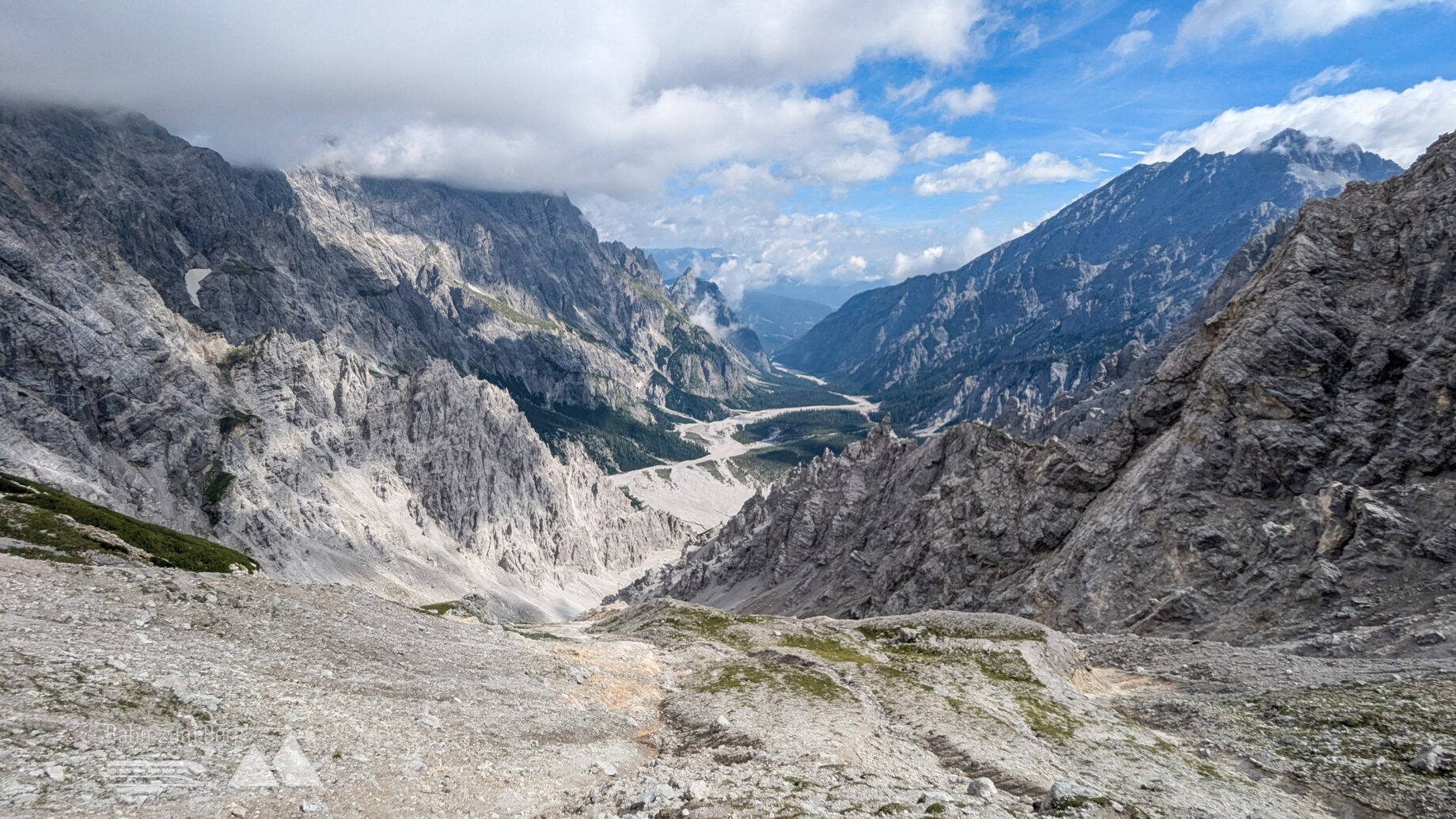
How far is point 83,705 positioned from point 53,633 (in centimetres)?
637

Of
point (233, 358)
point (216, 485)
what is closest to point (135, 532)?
point (216, 485)

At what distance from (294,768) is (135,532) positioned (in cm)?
8101

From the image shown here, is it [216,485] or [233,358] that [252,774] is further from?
[233,358]

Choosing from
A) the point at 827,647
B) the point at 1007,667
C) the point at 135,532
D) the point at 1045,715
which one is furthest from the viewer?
the point at 135,532

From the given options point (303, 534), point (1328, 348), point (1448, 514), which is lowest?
→ point (303, 534)

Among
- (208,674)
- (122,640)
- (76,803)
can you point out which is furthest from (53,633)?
(76,803)

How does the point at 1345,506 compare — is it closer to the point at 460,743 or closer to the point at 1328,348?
the point at 1328,348

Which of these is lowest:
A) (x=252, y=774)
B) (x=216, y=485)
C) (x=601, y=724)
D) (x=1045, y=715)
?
(x=1045, y=715)

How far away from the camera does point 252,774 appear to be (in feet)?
67.1

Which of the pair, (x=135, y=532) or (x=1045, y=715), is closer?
(x=1045, y=715)

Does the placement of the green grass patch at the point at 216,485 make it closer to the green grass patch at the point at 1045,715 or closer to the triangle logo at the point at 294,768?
the triangle logo at the point at 294,768

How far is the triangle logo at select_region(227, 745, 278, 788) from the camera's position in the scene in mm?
19922

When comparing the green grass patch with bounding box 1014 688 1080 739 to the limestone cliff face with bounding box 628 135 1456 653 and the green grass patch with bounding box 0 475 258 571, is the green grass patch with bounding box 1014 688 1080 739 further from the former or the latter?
the green grass patch with bounding box 0 475 258 571

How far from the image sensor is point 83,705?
21.1 m
